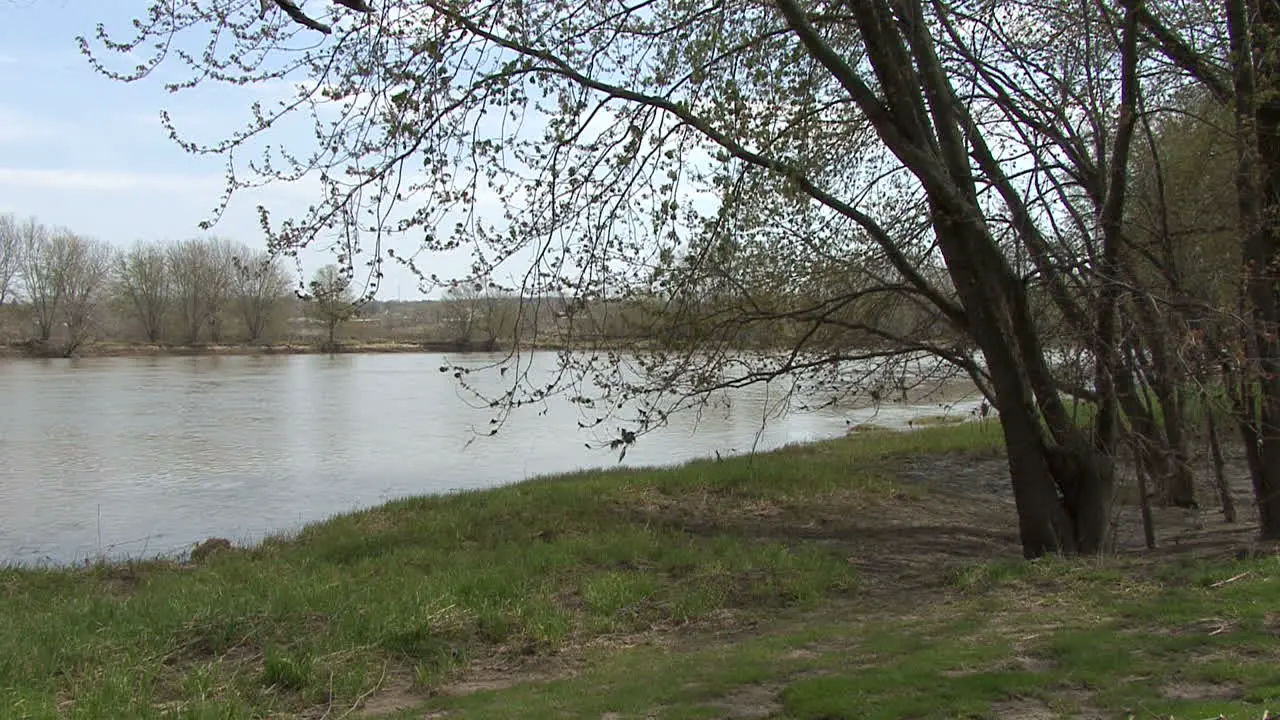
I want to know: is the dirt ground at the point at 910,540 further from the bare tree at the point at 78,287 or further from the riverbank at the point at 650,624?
the bare tree at the point at 78,287

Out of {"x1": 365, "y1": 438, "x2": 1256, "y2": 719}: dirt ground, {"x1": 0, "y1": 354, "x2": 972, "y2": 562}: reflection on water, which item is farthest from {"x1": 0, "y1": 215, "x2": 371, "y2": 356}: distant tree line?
{"x1": 365, "y1": 438, "x2": 1256, "y2": 719}: dirt ground

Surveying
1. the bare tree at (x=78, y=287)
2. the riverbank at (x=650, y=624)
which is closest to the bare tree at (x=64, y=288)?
the bare tree at (x=78, y=287)

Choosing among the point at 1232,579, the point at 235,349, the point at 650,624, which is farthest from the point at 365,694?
the point at 235,349

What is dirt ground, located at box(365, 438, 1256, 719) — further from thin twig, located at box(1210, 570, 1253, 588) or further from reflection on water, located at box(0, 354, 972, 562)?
thin twig, located at box(1210, 570, 1253, 588)

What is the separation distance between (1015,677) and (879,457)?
1226 cm

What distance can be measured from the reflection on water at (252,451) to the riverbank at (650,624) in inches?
68.9

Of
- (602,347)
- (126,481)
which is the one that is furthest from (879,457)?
(126,481)

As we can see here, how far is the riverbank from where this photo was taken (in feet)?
15.9

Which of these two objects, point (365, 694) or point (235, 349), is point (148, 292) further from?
point (365, 694)

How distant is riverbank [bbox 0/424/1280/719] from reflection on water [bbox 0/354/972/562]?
1.75 meters

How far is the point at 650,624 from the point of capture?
708cm

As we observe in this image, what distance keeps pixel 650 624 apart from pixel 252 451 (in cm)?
1700

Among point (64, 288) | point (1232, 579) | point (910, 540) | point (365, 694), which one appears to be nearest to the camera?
point (365, 694)

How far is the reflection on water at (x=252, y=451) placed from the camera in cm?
1446
